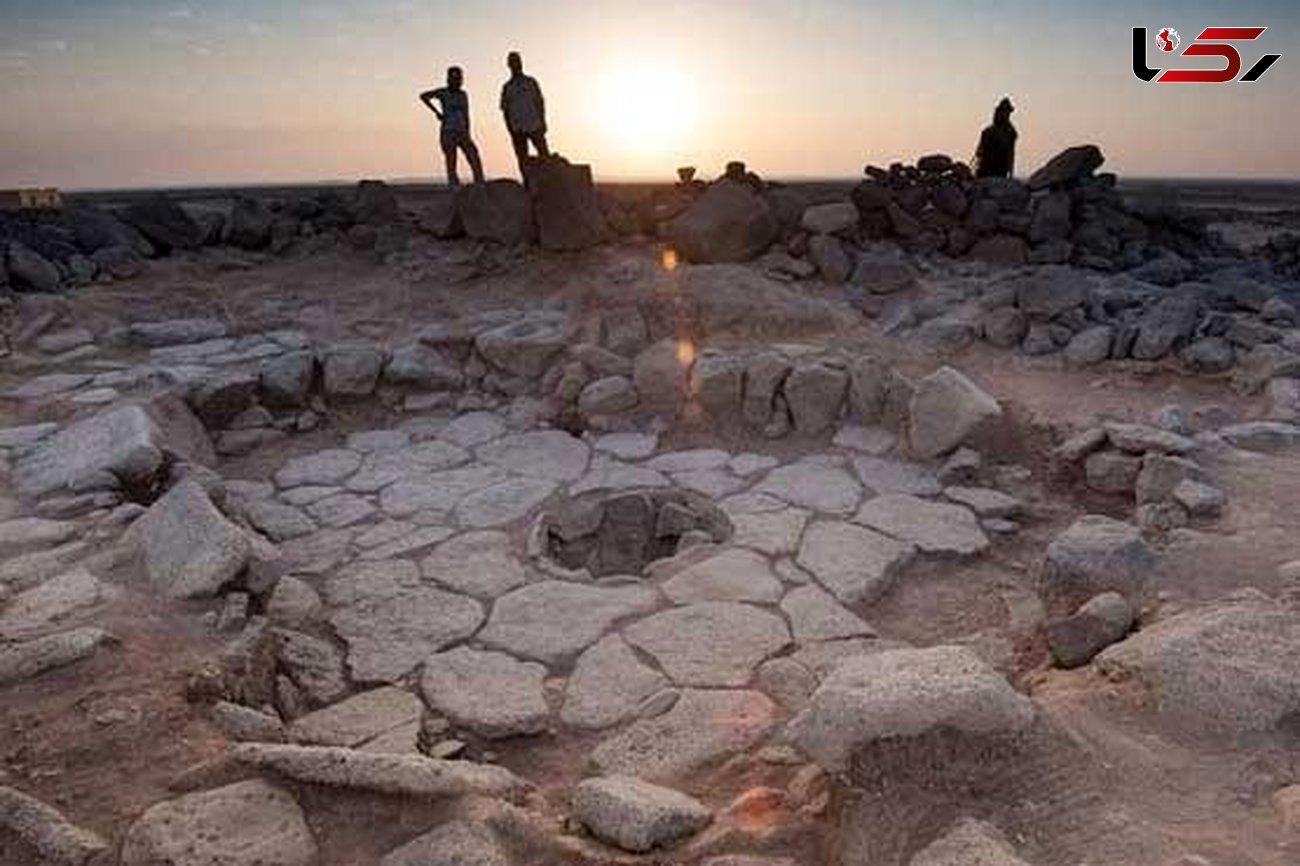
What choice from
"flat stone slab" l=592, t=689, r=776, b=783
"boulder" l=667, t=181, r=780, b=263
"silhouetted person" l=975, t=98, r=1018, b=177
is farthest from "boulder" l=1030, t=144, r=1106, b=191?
"flat stone slab" l=592, t=689, r=776, b=783

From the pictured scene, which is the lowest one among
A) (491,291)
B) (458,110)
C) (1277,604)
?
(1277,604)

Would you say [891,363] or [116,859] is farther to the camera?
[891,363]

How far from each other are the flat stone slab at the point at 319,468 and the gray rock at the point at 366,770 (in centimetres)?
323

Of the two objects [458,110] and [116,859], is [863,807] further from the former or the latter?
[458,110]

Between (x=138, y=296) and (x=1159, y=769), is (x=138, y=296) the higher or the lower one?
the higher one

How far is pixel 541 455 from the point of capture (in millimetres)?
5863

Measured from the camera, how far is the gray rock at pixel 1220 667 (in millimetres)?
2473

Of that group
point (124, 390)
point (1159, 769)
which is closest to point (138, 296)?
point (124, 390)

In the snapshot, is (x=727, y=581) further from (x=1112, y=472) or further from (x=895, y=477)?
(x=1112, y=472)

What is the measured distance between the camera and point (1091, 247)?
869cm

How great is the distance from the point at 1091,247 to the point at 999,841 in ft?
26.4

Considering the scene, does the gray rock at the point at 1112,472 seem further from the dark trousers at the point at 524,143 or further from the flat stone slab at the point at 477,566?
the dark trousers at the point at 524,143

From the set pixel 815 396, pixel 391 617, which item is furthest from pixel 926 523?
pixel 391 617

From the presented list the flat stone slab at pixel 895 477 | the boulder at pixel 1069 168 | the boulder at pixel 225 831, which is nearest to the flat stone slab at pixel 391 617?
the boulder at pixel 225 831
